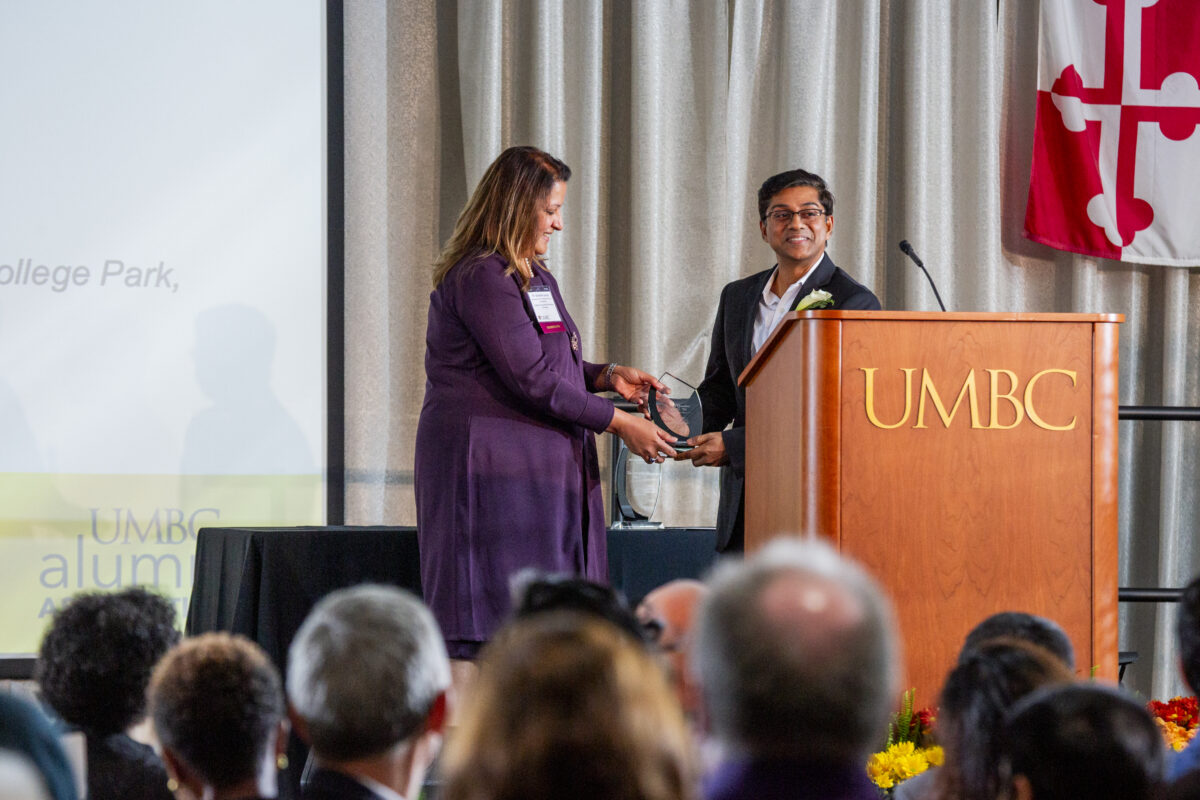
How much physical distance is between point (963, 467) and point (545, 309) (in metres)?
1.12

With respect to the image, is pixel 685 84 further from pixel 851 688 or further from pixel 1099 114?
pixel 851 688

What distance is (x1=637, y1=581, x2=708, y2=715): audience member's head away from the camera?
146 cm

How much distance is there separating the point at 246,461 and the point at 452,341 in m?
1.76

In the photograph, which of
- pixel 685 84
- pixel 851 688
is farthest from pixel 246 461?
pixel 851 688

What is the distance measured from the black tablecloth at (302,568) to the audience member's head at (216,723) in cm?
198

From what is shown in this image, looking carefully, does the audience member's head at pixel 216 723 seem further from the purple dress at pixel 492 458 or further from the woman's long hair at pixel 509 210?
the woman's long hair at pixel 509 210

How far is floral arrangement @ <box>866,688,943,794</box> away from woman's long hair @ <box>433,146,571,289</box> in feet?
4.28

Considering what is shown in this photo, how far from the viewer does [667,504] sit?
4707 millimetres

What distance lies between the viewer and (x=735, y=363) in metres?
3.44

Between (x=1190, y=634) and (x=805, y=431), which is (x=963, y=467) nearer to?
(x=805, y=431)

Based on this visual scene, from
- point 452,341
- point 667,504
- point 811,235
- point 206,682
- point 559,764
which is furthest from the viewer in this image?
point 667,504

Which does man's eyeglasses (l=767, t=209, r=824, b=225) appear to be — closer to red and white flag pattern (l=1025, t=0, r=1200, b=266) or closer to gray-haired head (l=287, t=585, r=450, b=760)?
red and white flag pattern (l=1025, t=0, r=1200, b=266)

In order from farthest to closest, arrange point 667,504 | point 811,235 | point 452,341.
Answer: point 667,504 < point 811,235 < point 452,341

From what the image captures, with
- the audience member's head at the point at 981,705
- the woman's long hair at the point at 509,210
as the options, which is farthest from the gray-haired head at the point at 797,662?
the woman's long hair at the point at 509,210
